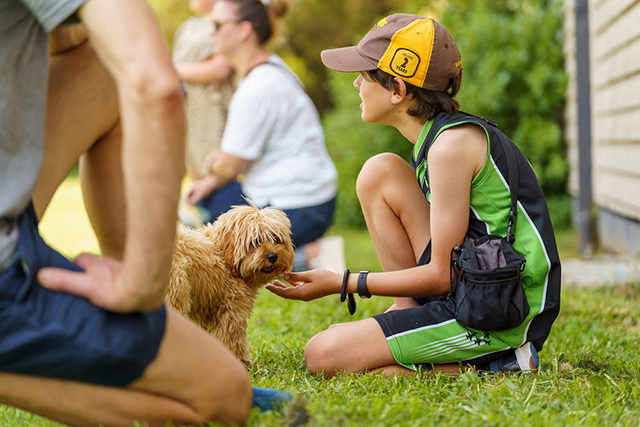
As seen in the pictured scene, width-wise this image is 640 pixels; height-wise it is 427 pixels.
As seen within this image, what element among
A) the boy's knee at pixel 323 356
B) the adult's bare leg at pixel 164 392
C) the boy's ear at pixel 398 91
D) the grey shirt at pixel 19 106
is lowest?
the boy's knee at pixel 323 356

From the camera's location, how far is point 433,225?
2.62 metres

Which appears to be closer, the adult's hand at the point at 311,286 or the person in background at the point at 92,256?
the person in background at the point at 92,256

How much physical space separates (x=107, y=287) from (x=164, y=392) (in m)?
0.37

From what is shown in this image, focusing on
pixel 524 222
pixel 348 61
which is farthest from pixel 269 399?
pixel 348 61

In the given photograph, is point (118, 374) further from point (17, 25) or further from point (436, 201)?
point (436, 201)

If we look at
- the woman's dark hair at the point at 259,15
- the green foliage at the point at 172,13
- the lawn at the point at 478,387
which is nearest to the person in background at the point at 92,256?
the lawn at the point at 478,387

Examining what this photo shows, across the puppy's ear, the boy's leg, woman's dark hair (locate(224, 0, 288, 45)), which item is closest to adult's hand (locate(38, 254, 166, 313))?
the boy's leg

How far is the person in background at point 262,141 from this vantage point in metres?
4.93

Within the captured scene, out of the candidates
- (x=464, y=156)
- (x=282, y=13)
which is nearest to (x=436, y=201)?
(x=464, y=156)

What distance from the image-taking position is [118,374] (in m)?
1.74

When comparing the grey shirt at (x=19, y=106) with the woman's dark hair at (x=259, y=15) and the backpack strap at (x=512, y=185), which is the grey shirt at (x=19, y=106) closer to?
the backpack strap at (x=512, y=185)

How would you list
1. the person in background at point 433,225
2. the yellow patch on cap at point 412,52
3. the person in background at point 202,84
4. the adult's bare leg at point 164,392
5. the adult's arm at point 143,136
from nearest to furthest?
the adult's arm at point 143,136
the adult's bare leg at point 164,392
the person in background at point 433,225
the yellow patch on cap at point 412,52
the person in background at point 202,84

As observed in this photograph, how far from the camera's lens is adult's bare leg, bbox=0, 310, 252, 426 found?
1787 millimetres

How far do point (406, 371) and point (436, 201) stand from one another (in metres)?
0.70
